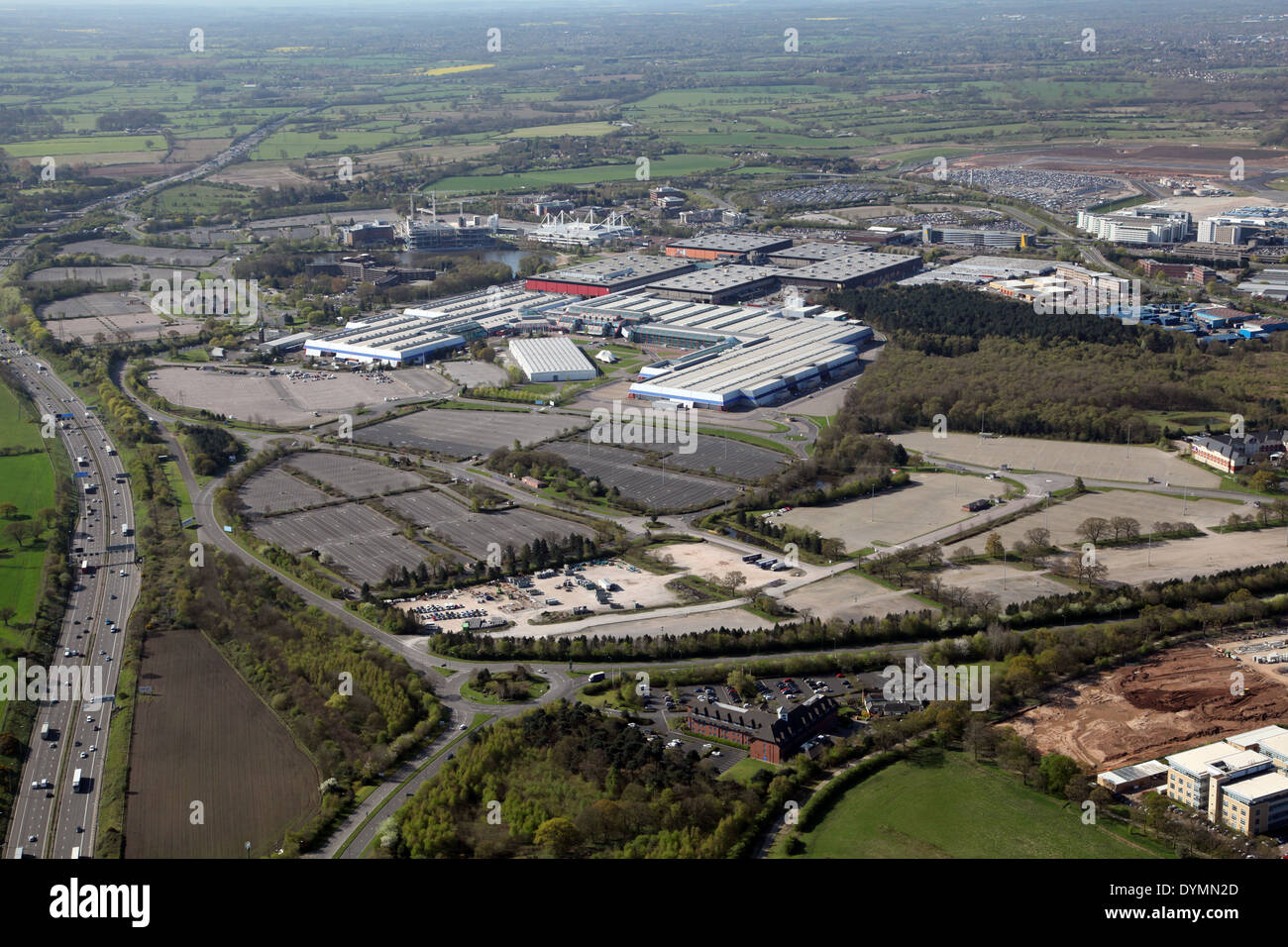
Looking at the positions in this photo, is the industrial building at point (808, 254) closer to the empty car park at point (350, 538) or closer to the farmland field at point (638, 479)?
the farmland field at point (638, 479)

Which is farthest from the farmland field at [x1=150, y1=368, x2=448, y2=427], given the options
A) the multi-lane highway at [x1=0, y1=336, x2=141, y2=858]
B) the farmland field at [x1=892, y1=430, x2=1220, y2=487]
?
the farmland field at [x1=892, y1=430, x2=1220, y2=487]

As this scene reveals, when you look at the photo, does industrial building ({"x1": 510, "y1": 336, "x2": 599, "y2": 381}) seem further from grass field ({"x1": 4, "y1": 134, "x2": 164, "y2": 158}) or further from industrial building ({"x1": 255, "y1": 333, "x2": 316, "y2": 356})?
grass field ({"x1": 4, "y1": 134, "x2": 164, "y2": 158})

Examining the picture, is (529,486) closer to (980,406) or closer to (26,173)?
(980,406)

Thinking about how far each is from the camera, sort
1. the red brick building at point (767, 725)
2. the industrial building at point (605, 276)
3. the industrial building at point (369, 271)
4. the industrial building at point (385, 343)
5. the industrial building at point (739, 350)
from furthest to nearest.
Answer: the industrial building at point (369, 271) → the industrial building at point (605, 276) → the industrial building at point (385, 343) → the industrial building at point (739, 350) → the red brick building at point (767, 725)

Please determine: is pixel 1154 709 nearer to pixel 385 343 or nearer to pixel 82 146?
pixel 385 343

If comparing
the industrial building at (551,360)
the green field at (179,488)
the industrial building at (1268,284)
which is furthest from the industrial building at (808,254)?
the green field at (179,488)

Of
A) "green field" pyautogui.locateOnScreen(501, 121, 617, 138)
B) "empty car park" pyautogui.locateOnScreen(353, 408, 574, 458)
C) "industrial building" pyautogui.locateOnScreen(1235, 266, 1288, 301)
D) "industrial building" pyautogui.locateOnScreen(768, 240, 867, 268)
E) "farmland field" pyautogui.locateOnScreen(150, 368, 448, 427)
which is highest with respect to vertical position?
"green field" pyautogui.locateOnScreen(501, 121, 617, 138)
